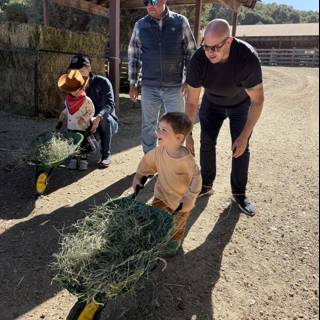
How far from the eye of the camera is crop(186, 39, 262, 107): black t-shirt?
339 cm

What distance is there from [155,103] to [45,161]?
1.40 meters

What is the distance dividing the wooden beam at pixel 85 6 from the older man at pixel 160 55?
586 cm

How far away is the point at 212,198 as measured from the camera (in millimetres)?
4461

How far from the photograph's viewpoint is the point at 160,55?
4531mm

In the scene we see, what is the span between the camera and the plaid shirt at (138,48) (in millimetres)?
4535

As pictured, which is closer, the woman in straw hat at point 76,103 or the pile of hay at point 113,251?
the pile of hay at point 113,251

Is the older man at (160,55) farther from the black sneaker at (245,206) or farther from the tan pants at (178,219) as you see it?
the tan pants at (178,219)

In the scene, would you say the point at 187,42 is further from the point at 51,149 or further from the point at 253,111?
the point at 51,149

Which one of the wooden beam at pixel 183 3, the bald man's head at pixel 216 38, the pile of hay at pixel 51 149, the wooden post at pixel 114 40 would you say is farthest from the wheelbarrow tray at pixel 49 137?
the wooden beam at pixel 183 3

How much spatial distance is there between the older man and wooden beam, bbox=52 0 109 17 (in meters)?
5.86

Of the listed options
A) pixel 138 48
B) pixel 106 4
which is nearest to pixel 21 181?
pixel 138 48

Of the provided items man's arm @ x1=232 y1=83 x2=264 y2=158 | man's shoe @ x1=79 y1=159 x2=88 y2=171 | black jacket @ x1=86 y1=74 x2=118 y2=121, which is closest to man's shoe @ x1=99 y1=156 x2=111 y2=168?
man's shoe @ x1=79 y1=159 x2=88 y2=171

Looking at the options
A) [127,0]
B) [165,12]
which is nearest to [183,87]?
[165,12]

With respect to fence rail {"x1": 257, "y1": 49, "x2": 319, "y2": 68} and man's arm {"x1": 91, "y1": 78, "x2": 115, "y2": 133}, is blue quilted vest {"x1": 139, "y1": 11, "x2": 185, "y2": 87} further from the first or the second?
fence rail {"x1": 257, "y1": 49, "x2": 319, "y2": 68}
